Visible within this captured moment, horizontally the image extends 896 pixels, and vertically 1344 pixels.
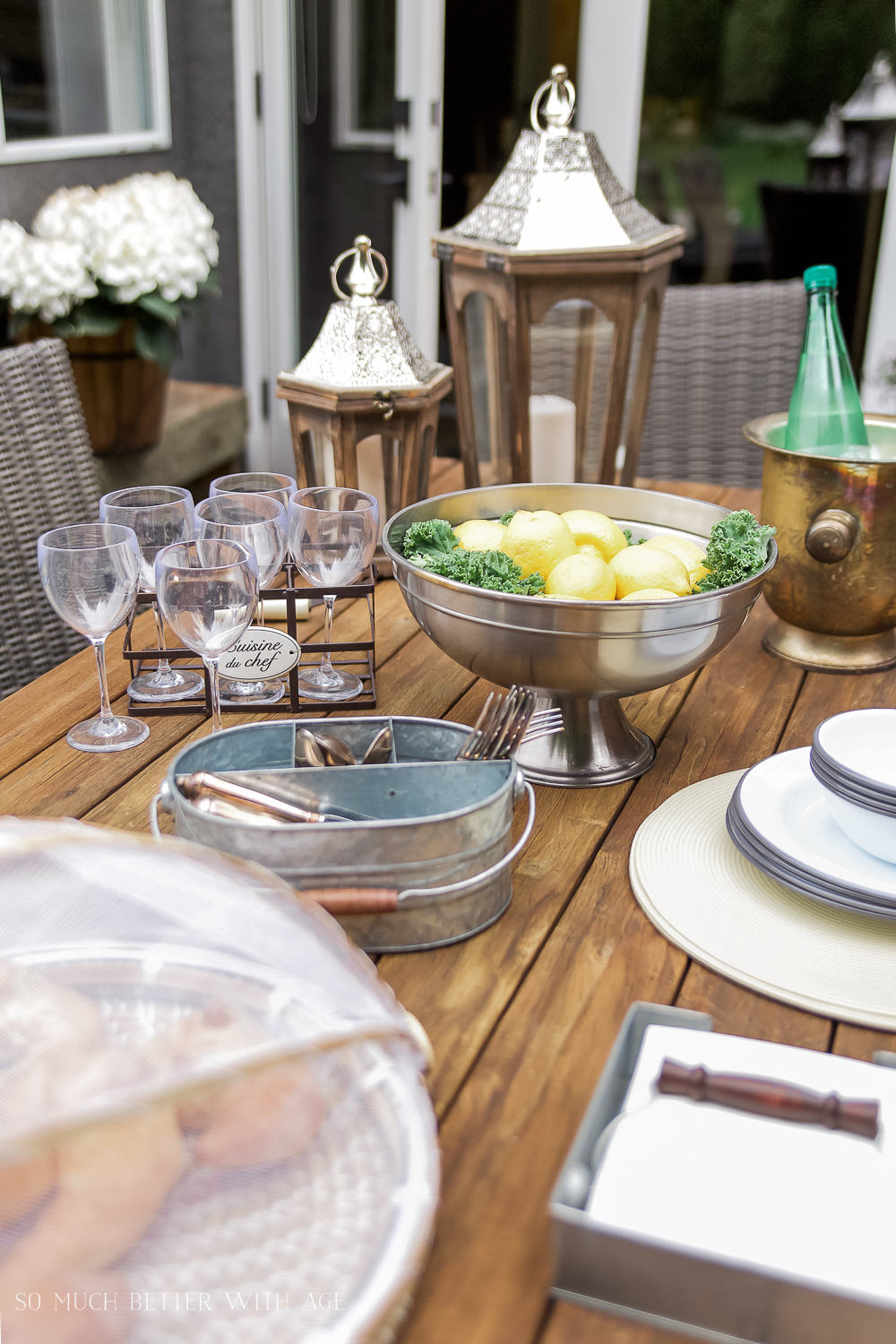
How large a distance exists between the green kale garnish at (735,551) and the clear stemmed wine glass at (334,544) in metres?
0.32

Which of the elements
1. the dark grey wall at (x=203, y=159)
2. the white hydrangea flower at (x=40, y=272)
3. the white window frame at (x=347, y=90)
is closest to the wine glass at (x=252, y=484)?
the white hydrangea flower at (x=40, y=272)

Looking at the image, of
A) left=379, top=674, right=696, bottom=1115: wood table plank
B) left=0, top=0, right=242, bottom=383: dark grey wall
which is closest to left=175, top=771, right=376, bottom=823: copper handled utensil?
left=379, top=674, right=696, bottom=1115: wood table plank

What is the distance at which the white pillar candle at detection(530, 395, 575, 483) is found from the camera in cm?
150

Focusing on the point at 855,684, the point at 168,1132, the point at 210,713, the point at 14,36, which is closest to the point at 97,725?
the point at 210,713

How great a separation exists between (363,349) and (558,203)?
1.02 feet

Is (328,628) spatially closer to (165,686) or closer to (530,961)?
(165,686)

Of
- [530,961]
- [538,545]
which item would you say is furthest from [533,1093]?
[538,545]

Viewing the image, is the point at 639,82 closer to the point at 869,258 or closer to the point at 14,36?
the point at 869,258

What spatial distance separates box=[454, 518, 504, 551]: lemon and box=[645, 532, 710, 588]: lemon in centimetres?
13

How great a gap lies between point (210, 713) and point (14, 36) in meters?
2.51

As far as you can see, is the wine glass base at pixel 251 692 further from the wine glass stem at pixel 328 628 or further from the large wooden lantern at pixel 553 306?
the large wooden lantern at pixel 553 306

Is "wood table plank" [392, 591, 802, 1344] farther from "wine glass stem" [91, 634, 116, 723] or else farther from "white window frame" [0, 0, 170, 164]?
"white window frame" [0, 0, 170, 164]

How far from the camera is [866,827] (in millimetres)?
756

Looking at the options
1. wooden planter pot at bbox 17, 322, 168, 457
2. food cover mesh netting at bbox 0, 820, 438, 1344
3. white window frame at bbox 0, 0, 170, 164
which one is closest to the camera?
food cover mesh netting at bbox 0, 820, 438, 1344
